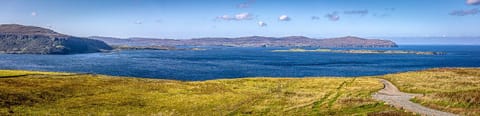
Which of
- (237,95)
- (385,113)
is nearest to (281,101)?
(237,95)

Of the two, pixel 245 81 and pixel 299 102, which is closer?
pixel 299 102

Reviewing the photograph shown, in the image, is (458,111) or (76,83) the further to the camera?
(76,83)

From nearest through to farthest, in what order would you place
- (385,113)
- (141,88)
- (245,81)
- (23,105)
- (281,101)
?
1. (385,113)
2. (23,105)
3. (281,101)
4. (141,88)
5. (245,81)

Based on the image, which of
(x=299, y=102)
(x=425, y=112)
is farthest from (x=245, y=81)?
(x=425, y=112)

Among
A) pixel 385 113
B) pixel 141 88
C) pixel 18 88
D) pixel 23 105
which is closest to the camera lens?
pixel 385 113

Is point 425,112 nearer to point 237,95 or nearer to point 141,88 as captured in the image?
point 237,95

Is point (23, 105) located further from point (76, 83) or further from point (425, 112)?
point (425, 112)
